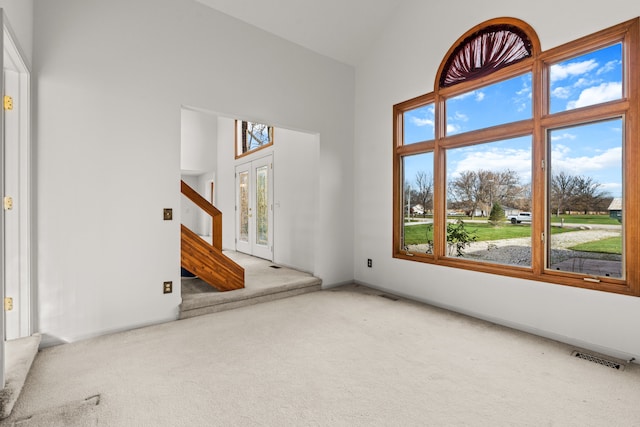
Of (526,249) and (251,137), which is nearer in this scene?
(526,249)

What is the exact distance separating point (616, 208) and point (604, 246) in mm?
327

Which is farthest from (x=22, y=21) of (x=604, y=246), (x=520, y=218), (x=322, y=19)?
(x=604, y=246)

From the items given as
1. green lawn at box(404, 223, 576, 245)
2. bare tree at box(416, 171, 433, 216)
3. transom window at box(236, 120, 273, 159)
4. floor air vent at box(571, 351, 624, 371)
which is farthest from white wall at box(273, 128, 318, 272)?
floor air vent at box(571, 351, 624, 371)

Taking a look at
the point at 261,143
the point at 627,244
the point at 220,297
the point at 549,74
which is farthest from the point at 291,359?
the point at 261,143

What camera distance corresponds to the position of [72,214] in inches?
106

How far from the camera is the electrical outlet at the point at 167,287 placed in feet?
10.3

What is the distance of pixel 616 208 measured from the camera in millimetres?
2521

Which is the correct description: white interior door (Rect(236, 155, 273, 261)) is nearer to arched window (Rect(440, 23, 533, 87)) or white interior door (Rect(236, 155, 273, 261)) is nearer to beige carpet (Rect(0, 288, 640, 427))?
beige carpet (Rect(0, 288, 640, 427))

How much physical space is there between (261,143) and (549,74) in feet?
16.2

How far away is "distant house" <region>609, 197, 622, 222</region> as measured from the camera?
98.6 inches

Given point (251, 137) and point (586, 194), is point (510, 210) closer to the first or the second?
point (586, 194)

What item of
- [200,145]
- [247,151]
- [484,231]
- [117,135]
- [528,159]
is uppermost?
[200,145]

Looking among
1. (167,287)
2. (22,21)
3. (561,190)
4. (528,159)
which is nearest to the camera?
(22,21)

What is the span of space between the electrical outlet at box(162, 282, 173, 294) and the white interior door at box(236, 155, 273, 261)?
289 centimetres
